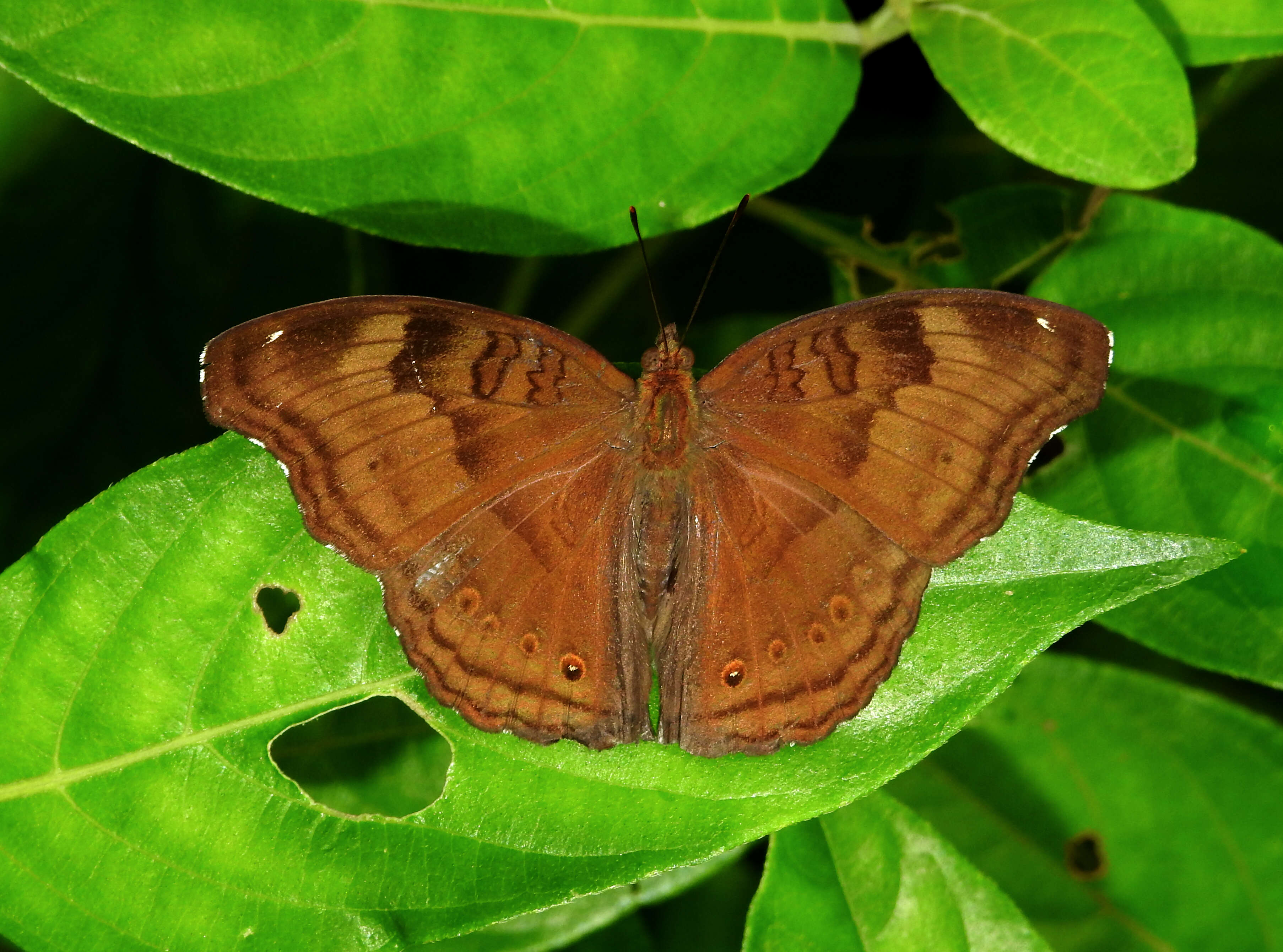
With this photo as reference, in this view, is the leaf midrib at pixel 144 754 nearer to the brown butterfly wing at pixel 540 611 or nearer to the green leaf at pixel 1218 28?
the brown butterfly wing at pixel 540 611

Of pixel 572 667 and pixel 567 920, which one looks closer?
pixel 572 667

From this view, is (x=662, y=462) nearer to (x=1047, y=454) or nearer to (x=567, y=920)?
(x=1047, y=454)

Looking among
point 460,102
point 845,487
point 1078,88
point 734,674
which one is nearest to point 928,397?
point 845,487

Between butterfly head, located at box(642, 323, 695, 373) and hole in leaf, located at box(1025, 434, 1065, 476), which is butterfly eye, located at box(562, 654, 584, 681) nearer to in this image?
butterfly head, located at box(642, 323, 695, 373)

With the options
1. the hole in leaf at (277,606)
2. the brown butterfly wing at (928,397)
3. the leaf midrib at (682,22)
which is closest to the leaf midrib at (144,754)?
the hole in leaf at (277,606)

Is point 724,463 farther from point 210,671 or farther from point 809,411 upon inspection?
point 210,671

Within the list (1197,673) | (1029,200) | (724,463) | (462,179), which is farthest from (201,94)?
(1197,673)

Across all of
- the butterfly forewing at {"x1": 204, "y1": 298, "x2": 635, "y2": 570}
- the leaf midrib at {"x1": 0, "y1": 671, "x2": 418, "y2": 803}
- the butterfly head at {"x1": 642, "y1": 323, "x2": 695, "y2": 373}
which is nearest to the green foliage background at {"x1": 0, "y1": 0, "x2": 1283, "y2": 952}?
the leaf midrib at {"x1": 0, "y1": 671, "x2": 418, "y2": 803}
